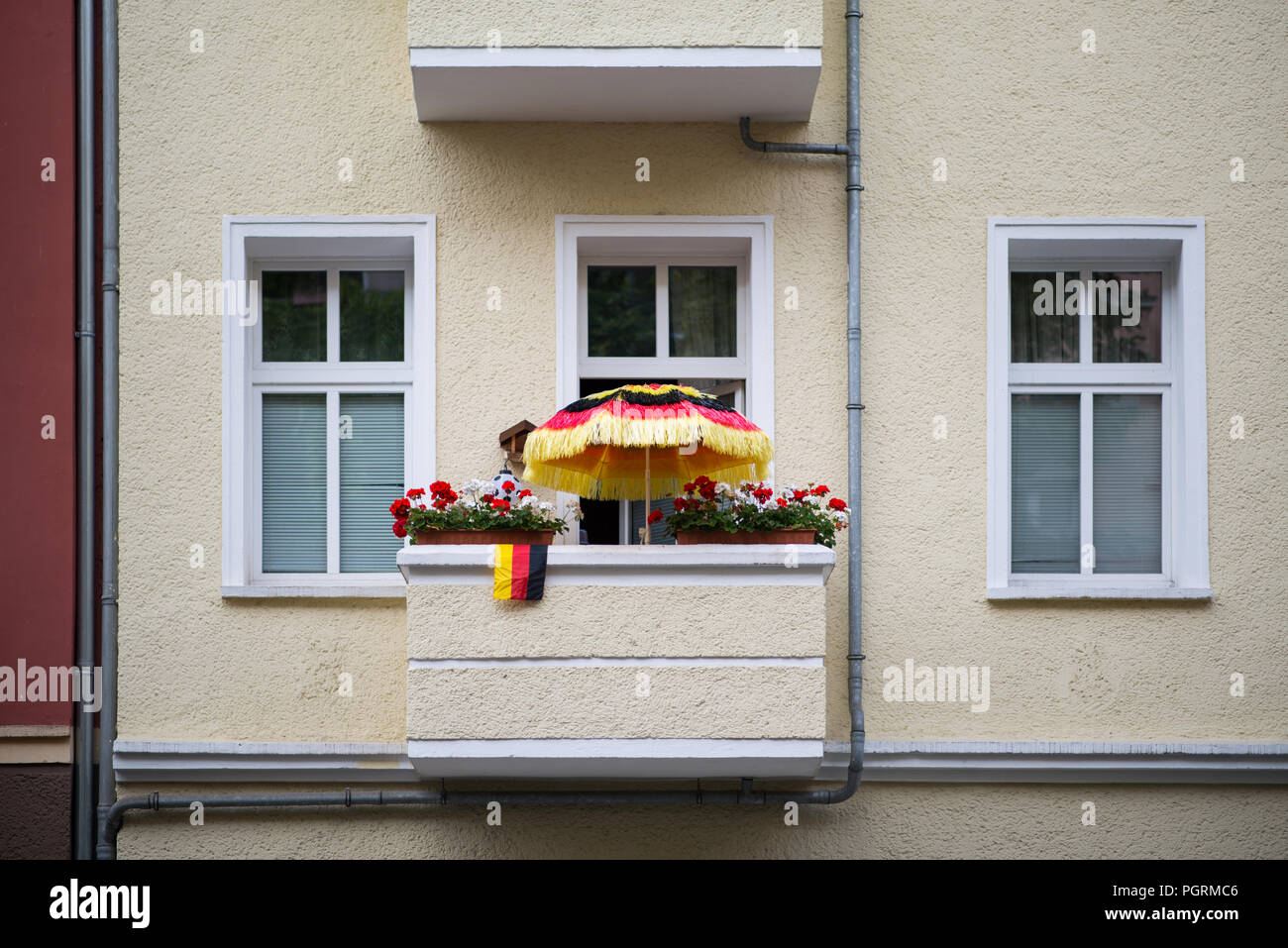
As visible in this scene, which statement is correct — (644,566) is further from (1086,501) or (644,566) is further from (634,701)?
(1086,501)

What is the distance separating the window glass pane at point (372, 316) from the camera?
6449 millimetres

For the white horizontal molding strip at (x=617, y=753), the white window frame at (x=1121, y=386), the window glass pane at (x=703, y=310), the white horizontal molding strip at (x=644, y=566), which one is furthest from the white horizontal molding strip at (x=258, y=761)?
the white window frame at (x=1121, y=386)

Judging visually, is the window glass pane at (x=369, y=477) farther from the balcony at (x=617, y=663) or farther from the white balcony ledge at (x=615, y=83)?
the white balcony ledge at (x=615, y=83)

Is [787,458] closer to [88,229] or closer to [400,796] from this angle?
[400,796]

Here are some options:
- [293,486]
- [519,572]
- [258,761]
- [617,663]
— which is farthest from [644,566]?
[258,761]

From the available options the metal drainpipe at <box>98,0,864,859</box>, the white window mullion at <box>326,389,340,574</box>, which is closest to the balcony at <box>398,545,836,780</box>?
the metal drainpipe at <box>98,0,864,859</box>

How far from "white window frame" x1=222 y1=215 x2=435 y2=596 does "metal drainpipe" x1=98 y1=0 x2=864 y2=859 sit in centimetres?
101

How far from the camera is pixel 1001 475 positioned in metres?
6.20

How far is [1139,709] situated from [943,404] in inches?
77.2

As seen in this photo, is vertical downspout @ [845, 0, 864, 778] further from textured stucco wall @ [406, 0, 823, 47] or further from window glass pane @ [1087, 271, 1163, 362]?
window glass pane @ [1087, 271, 1163, 362]

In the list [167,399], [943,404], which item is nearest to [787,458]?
[943,404]

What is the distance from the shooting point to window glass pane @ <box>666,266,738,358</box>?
648 centimetres

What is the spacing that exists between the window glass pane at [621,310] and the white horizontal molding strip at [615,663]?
6.20 ft

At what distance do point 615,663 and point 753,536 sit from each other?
91cm
